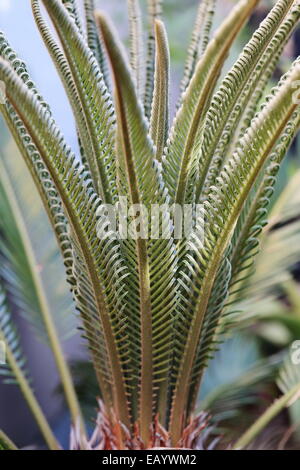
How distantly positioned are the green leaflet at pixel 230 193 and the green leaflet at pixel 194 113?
34mm

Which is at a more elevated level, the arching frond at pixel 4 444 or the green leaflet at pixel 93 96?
the green leaflet at pixel 93 96

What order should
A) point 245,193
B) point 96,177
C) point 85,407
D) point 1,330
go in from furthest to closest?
1. point 85,407
2. point 1,330
3. point 96,177
4. point 245,193

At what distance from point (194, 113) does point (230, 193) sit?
0.08 metres

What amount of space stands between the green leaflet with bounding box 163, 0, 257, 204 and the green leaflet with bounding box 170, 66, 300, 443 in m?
0.03

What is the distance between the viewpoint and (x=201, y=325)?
544 millimetres

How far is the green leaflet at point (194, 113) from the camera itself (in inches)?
14.4

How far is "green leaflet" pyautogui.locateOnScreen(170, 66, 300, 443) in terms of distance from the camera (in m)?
0.42

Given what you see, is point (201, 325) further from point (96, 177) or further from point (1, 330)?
point (1, 330)

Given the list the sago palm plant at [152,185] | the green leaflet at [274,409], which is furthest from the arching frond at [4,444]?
the green leaflet at [274,409]

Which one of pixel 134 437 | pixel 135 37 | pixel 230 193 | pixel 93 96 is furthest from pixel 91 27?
pixel 134 437

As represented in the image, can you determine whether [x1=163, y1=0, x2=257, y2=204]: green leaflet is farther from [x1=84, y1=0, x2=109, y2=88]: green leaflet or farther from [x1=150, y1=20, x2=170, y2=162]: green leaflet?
[x1=84, y1=0, x2=109, y2=88]: green leaflet

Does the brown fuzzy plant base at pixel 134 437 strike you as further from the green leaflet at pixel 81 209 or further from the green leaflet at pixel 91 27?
the green leaflet at pixel 91 27

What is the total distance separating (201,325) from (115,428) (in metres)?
0.17

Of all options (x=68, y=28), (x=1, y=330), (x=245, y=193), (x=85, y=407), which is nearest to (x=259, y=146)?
(x=245, y=193)
